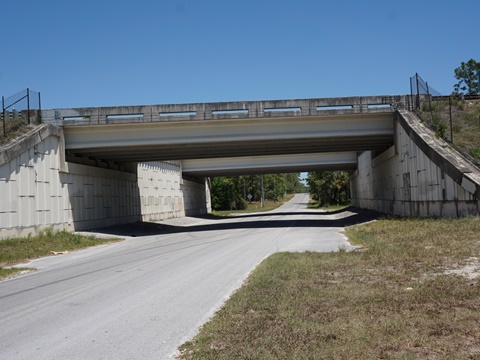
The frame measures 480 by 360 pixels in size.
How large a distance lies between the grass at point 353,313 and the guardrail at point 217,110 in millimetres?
18012

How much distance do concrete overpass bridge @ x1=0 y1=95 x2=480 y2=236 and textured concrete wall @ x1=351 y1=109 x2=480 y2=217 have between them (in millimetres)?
52

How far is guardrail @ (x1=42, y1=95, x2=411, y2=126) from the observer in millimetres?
29531

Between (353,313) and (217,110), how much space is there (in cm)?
2367

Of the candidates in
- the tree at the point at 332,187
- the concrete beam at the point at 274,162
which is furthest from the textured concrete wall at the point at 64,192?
the tree at the point at 332,187

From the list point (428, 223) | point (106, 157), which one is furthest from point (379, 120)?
point (106, 157)

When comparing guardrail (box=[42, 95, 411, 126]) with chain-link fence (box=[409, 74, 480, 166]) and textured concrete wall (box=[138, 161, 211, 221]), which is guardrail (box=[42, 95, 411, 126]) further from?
textured concrete wall (box=[138, 161, 211, 221])

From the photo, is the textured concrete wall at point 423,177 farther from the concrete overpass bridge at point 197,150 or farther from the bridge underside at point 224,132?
the bridge underside at point 224,132

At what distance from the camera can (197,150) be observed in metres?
36.4

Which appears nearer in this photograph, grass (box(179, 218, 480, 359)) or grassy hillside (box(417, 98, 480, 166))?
grass (box(179, 218, 480, 359))

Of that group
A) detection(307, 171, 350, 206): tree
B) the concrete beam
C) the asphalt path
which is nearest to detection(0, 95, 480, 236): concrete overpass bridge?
the asphalt path

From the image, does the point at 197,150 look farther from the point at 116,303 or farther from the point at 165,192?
the point at 116,303

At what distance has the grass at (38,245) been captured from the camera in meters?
18.6

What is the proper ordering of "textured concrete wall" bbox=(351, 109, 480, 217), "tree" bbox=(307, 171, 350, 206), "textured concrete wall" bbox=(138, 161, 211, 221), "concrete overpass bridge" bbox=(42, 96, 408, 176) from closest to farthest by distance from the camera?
"textured concrete wall" bbox=(351, 109, 480, 217) < "concrete overpass bridge" bbox=(42, 96, 408, 176) < "textured concrete wall" bbox=(138, 161, 211, 221) < "tree" bbox=(307, 171, 350, 206)

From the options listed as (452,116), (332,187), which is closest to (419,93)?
(452,116)
